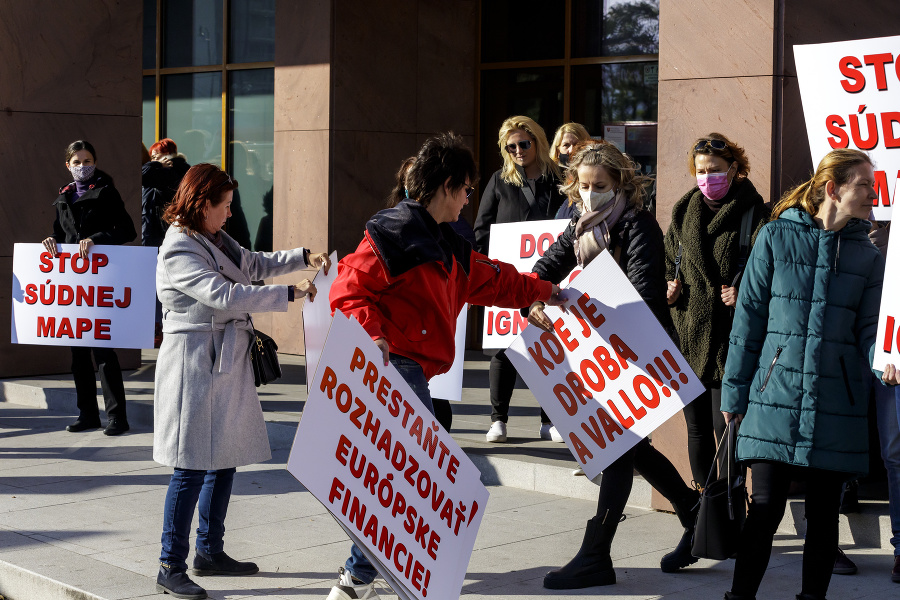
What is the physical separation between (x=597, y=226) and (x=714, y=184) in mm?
646

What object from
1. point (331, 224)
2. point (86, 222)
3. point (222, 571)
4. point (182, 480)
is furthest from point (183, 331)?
point (331, 224)

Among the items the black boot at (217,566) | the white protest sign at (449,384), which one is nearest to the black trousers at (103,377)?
the white protest sign at (449,384)

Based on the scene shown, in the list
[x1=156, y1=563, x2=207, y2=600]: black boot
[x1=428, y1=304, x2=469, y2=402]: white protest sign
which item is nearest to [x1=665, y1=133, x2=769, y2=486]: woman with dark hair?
[x1=428, y1=304, x2=469, y2=402]: white protest sign

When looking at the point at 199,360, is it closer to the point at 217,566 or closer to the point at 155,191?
the point at 217,566

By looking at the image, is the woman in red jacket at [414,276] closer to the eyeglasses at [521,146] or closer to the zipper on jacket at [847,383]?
the zipper on jacket at [847,383]

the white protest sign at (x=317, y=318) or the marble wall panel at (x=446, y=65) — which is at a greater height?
the marble wall panel at (x=446, y=65)

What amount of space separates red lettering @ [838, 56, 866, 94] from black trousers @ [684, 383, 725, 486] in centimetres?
152

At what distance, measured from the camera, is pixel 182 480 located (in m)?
5.06

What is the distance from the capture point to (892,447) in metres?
5.24

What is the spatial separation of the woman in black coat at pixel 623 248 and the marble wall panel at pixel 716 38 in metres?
1.15

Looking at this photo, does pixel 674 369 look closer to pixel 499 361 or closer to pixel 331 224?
pixel 499 361

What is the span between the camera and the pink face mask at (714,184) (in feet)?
18.2

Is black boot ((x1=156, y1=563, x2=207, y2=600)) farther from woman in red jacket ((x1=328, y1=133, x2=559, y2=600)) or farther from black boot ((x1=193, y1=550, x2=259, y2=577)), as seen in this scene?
woman in red jacket ((x1=328, y1=133, x2=559, y2=600))

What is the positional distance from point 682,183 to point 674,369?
Answer: 63.5 inches
